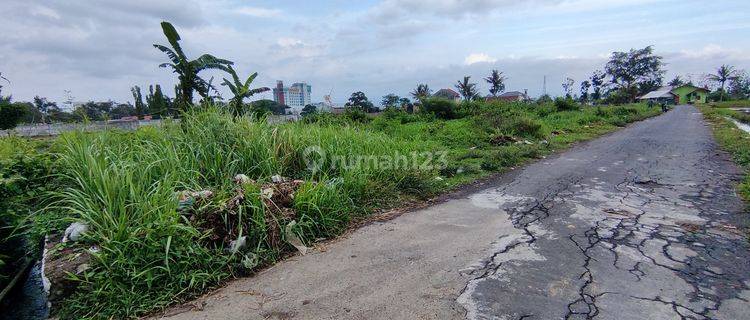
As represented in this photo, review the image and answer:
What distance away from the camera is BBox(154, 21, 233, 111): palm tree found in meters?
7.05

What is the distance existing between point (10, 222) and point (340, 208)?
10.7ft

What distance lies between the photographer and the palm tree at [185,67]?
7.05 meters

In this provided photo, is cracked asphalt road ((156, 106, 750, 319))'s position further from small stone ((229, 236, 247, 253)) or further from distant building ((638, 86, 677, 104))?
distant building ((638, 86, 677, 104))

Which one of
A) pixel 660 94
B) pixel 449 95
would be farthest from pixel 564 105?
pixel 660 94

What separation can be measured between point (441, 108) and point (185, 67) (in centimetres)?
1468

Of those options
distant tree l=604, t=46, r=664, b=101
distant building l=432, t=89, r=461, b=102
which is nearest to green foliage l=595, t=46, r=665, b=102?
distant tree l=604, t=46, r=664, b=101

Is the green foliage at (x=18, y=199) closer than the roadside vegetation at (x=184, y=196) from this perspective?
No

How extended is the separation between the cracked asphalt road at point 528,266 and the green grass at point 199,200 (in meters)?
0.35

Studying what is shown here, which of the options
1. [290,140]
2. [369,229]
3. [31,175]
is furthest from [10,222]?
[369,229]

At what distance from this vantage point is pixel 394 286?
2910mm

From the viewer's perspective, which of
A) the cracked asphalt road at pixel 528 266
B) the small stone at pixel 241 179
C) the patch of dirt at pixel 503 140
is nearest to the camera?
the cracked asphalt road at pixel 528 266

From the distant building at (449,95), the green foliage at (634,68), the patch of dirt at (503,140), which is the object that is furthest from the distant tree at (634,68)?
the patch of dirt at (503,140)

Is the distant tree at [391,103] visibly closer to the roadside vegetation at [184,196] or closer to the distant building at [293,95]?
the distant building at [293,95]

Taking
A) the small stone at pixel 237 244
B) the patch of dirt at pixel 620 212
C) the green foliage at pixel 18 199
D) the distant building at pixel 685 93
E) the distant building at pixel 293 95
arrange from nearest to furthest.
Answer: the small stone at pixel 237 244 → the green foliage at pixel 18 199 → the patch of dirt at pixel 620 212 → the distant building at pixel 293 95 → the distant building at pixel 685 93
